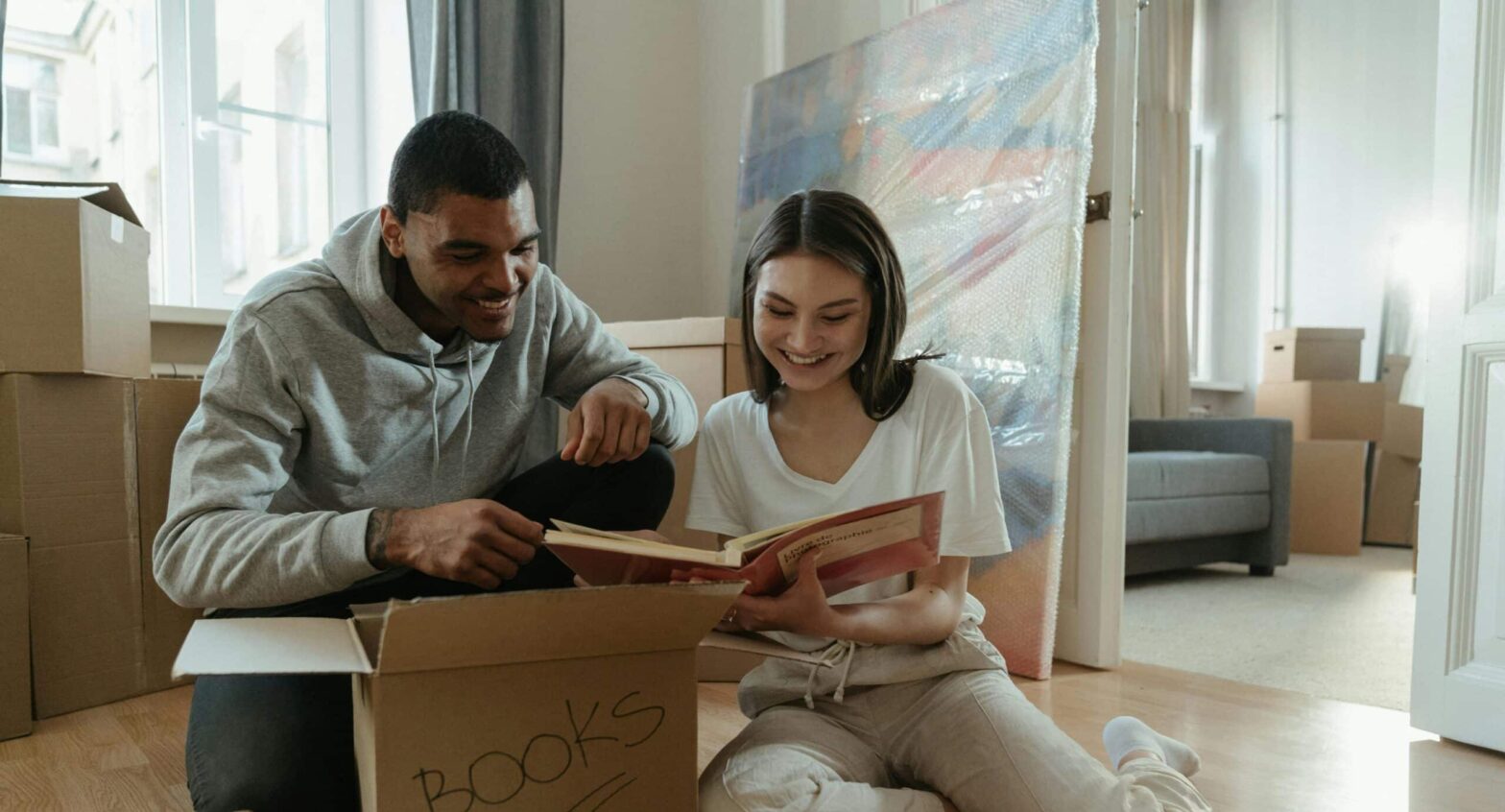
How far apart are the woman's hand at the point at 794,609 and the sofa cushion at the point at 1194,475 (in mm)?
2246

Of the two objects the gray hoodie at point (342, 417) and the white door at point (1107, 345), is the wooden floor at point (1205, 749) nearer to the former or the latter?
the white door at point (1107, 345)

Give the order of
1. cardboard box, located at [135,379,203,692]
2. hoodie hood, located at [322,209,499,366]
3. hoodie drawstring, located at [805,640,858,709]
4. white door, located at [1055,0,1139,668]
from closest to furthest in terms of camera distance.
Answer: hoodie drawstring, located at [805,640,858,709] < hoodie hood, located at [322,209,499,366] < cardboard box, located at [135,379,203,692] < white door, located at [1055,0,1139,668]

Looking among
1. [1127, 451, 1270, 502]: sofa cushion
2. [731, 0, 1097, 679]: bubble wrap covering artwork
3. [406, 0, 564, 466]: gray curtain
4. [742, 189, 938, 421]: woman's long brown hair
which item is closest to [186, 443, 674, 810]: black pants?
[742, 189, 938, 421]: woman's long brown hair

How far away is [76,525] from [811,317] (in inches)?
55.2

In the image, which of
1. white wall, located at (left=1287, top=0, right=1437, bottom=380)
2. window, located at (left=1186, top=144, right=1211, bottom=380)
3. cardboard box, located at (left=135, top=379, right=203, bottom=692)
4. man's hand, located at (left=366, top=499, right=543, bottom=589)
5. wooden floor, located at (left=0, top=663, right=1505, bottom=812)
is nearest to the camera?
man's hand, located at (left=366, top=499, right=543, bottom=589)

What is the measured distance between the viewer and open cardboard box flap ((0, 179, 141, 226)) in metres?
1.69

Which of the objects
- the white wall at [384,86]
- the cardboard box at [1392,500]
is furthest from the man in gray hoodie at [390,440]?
the cardboard box at [1392,500]

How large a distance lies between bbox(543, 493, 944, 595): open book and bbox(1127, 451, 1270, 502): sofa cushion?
7.41 ft

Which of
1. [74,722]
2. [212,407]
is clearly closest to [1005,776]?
[212,407]

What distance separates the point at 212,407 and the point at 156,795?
0.60 metres

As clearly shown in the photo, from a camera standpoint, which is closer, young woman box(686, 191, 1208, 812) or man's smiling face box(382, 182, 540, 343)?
young woman box(686, 191, 1208, 812)

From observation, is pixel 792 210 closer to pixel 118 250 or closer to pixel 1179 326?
pixel 118 250

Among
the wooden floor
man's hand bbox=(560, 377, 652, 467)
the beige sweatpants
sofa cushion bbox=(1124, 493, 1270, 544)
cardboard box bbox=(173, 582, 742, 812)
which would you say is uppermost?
man's hand bbox=(560, 377, 652, 467)

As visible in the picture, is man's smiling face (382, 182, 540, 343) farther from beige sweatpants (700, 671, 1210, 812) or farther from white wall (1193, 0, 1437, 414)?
white wall (1193, 0, 1437, 414)
